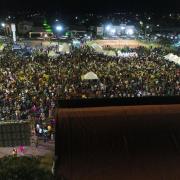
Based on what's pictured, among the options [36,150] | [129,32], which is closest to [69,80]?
[36,150]

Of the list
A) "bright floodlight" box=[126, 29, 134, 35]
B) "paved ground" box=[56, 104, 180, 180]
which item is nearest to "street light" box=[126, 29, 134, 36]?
"bright floodlight" box=[126, 29, 134, 35]

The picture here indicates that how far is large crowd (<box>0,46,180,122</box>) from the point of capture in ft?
58.5

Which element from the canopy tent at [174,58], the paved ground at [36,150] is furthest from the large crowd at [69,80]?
the paved ground at [36,150]

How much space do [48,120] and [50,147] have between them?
1950 mm

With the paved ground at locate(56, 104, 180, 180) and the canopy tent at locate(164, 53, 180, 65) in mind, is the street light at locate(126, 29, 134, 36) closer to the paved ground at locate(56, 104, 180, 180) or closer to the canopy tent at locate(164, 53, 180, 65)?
the canopy tent at locate(164, 53, 180, 65)

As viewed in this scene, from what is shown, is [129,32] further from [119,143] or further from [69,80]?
[119,143]

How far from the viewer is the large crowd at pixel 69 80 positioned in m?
17.8

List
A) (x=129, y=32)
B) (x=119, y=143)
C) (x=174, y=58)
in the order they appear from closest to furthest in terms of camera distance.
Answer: (x=119, y=143) → (x=174, y=58) → (x=129, y=32)

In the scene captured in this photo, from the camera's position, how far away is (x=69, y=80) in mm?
23422

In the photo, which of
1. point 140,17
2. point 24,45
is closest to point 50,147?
point 24,45

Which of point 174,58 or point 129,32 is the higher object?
point 129,32

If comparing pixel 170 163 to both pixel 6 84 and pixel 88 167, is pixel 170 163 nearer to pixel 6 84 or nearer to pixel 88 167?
pixel 88 167

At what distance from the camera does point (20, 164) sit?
4.47m

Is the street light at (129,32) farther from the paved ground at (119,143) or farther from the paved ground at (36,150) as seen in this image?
the paved ground at (119,143)
